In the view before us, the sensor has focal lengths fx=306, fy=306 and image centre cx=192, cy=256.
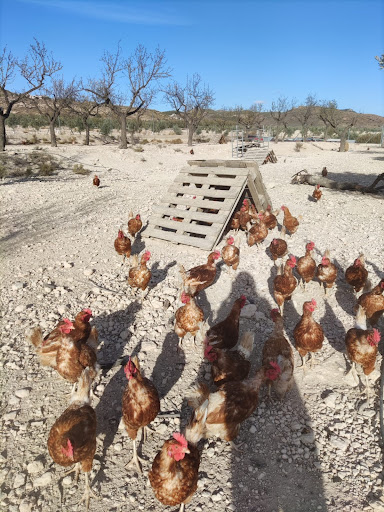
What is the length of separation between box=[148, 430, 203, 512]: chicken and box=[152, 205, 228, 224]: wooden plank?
15.7ft

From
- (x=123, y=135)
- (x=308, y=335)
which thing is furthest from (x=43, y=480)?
(x=123, y=135)

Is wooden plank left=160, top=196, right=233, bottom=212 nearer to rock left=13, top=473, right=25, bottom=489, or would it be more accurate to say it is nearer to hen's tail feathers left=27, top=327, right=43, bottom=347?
hen's tail feathers left=27, top=327, right=43, bottom=347

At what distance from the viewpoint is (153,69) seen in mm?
24984

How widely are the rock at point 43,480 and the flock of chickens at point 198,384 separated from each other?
224 millimetres

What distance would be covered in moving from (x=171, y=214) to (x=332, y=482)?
18.4 ft

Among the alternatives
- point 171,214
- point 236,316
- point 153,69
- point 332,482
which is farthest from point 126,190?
point 153,69

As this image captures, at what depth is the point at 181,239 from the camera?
668 centimetres

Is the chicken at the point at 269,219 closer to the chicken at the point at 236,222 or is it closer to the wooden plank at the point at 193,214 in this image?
the chicken at the point at 236,222

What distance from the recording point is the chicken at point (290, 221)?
22.6ft

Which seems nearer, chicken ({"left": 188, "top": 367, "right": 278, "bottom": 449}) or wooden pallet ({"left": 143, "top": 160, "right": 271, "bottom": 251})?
chicken ({"left": 188, "top": 367, "right": 278, "bottom": 449})

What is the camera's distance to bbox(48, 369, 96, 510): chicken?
7.86 feet

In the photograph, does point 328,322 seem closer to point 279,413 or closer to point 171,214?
point 279,413

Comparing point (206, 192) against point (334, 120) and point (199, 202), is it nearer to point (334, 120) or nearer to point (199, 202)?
point (199, 202)

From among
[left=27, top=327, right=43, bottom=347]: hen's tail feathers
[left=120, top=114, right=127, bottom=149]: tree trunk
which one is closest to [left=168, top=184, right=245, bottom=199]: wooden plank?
[left=27, top=327, right=43, bottom=347]: hen's tail feathers
